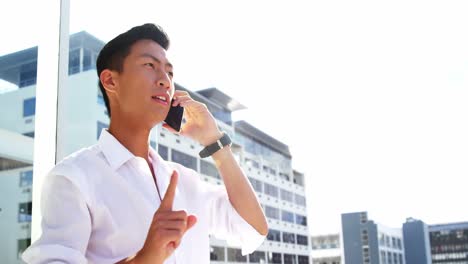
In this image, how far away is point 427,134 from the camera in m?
11.5

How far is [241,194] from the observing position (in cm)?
71

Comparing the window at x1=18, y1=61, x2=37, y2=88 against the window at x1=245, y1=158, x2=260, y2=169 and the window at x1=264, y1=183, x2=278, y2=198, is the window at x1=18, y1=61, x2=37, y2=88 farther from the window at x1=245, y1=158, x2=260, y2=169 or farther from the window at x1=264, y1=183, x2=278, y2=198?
the window at x1=264, y1=183, x2=278, y2=198

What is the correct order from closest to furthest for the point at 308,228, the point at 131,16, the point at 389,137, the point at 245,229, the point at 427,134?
the point at 245,229, the point at 131,16, the point at 427,134, the point at 389,137, the point at 308,228

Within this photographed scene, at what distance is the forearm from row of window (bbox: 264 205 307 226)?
19.2m

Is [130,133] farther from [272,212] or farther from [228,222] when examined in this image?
[272,212]

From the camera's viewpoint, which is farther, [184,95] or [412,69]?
[412,69]

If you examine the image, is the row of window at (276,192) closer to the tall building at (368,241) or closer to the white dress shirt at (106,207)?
the tall building at (368,241)

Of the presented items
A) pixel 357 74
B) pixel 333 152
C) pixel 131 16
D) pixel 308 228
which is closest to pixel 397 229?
pixel 308 228

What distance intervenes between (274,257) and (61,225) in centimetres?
1969

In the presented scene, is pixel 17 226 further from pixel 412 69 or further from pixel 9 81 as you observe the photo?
pixel 412 69

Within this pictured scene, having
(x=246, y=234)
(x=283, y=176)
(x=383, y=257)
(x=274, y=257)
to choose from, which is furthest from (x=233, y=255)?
(x=246, y=234)

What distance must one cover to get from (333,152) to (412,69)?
4.53 meters

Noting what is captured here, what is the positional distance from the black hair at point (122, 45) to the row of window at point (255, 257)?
14.5 metres

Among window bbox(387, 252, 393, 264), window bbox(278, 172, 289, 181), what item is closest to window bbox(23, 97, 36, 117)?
window bbox(278, 172, 289, 181)
